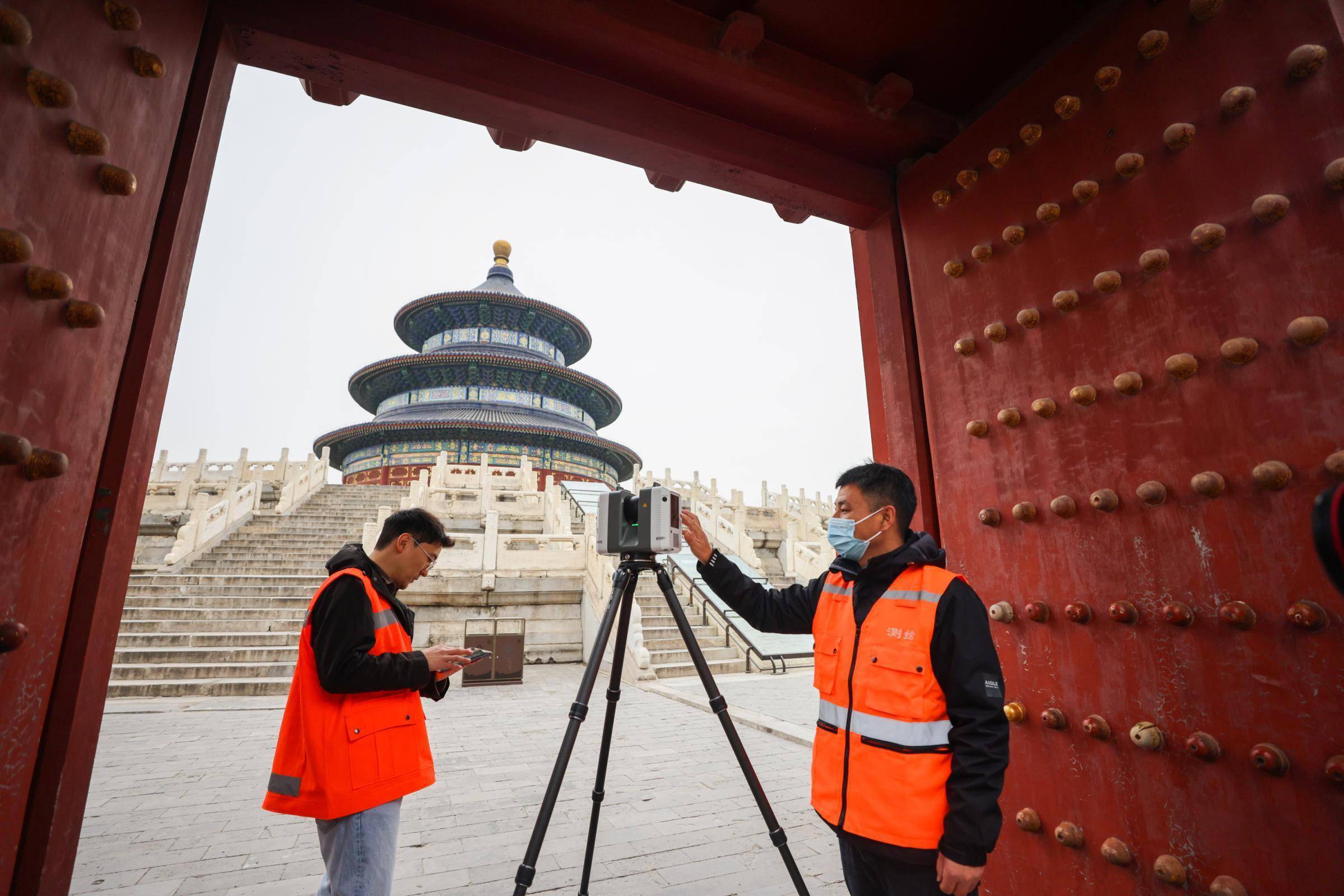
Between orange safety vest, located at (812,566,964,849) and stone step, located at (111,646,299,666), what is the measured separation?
343 inches

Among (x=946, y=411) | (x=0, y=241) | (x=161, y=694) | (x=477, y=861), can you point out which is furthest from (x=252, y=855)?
(x=161, y=694)

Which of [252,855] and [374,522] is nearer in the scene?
[252,855]

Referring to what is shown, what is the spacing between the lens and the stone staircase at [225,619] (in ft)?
26.1

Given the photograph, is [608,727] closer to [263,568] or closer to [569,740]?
[569,740]

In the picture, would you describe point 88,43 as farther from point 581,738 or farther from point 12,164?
point 581,738

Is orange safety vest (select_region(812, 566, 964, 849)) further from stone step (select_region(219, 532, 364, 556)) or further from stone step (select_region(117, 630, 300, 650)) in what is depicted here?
stone step (select_region(219, 532, 364, 556))

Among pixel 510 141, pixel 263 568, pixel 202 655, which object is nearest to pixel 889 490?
pixel 510 141

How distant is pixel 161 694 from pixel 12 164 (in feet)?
29.6

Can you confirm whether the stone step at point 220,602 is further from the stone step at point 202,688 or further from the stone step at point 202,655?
the stone step at point 202,688

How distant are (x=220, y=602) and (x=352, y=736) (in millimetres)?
10219

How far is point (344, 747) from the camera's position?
1741 millimetres

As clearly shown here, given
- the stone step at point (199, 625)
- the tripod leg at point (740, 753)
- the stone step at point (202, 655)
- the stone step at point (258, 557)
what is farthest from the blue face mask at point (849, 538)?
the stone step at point (258, 557)

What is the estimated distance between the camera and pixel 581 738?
5.55 metres

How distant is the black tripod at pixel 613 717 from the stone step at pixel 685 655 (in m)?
7.24
